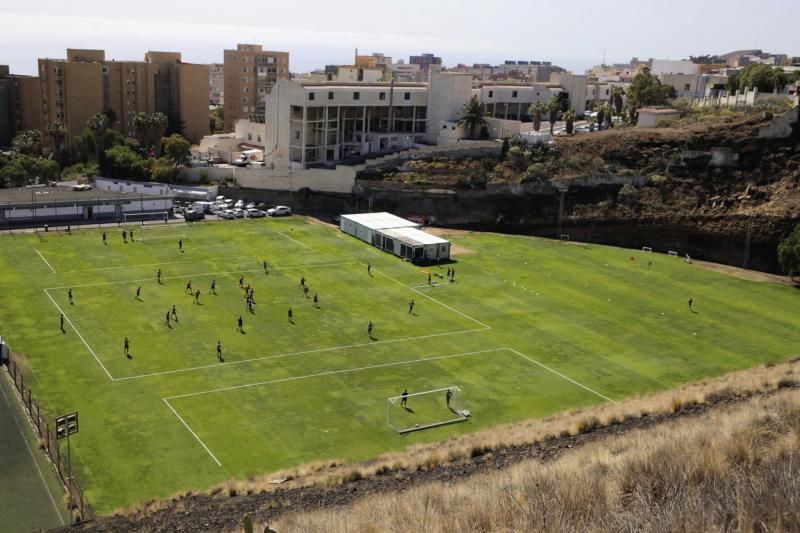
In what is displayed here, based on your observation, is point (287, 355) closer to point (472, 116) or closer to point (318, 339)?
point (318, 339)

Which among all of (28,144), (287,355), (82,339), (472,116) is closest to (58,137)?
(28,144)

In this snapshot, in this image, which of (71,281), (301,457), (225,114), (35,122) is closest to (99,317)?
(71,281)

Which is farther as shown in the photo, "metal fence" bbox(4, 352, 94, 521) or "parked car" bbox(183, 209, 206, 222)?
"parked car" bbox(183, 209, 206, 222)

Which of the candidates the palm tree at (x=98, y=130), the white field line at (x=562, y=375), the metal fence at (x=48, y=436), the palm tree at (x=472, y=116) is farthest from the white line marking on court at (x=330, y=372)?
the palm tree at (x=98, y=130)

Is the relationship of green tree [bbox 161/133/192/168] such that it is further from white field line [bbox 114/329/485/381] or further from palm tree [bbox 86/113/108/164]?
white field line [bbox 114/329/485/381]

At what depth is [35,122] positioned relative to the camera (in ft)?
367

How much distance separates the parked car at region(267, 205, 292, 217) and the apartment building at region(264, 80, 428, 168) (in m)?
9.57

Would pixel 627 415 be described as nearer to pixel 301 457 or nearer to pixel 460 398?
pixel 460 398

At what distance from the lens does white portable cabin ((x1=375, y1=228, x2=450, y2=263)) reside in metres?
62.9

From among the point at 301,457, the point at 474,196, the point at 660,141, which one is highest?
the point at 660,141

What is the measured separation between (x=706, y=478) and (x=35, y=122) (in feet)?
364

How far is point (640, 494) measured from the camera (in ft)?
53.7

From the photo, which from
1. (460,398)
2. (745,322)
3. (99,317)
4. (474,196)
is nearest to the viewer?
(460,398)

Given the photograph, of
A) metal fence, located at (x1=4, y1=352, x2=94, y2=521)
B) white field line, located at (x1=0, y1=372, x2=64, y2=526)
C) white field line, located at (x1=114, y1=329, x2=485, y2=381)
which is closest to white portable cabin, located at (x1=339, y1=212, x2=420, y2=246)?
white field line, located at (x1=114, y1=329, x2=485, y2=381)
